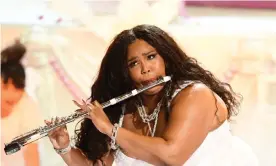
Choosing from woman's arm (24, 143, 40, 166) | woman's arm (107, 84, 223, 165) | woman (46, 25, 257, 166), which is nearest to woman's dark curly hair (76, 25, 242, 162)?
woman (46, 25, 257, 166)

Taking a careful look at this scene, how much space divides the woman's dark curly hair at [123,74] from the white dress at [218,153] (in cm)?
6

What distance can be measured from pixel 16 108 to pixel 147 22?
0.53 meters

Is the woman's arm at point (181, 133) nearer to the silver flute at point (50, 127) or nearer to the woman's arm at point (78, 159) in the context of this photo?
the silver flute at point (50, 127)

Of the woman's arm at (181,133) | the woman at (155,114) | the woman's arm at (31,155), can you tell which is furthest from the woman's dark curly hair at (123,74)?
the woman's arm at (31,155)

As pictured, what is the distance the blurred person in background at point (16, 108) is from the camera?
152 centimetres

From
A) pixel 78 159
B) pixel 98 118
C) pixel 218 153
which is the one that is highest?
pixel 98 118

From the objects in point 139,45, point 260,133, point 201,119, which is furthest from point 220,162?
point 139,45

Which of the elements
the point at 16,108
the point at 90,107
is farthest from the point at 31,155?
the point at 90,107

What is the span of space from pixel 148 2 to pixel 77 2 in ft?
0.79

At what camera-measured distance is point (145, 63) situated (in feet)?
4.01

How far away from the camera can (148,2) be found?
1.52m

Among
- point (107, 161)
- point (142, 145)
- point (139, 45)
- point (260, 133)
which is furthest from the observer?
point (260, 133)

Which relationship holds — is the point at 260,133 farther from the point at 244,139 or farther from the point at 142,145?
the point at 142,145

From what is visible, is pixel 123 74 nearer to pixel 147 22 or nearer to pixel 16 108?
pixel 147 22
